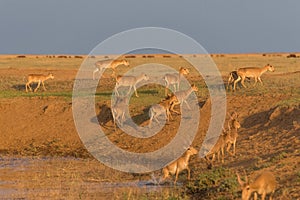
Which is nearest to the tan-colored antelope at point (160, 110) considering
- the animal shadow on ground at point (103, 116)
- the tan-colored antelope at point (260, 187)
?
the animal shadow on ground at point (103, 116)

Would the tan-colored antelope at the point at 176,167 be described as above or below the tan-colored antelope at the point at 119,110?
below

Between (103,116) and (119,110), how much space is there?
1.84 m

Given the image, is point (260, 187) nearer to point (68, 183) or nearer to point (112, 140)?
point (68, 183)

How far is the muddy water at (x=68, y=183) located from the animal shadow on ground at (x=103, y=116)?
4.86 m

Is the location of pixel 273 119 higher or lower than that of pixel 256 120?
lower

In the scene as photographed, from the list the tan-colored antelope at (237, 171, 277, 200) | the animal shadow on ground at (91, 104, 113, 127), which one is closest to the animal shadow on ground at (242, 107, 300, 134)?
the animal shadow on ground at (91, 104, 113, 127)

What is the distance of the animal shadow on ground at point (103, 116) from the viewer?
2692 cm

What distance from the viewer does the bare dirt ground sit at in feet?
53.1

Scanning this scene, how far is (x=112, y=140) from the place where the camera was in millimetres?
24766

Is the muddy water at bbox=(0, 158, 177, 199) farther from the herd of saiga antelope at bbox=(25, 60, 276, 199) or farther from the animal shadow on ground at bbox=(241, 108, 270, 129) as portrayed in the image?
the animal shadow on ground at bbox=(241, 108, 270, 129)

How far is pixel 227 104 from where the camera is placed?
26141mm

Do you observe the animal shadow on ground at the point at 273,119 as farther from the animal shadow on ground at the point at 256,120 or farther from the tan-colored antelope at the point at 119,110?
the tan-colored antelope at the point at 119,110

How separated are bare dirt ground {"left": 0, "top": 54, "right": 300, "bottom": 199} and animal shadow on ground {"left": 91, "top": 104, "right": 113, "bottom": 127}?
55 mm

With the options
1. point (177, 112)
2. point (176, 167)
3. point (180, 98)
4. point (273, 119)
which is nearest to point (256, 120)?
point (273, 119)
